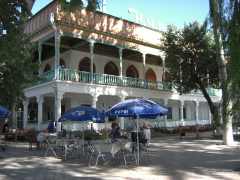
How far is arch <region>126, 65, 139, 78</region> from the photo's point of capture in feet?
104

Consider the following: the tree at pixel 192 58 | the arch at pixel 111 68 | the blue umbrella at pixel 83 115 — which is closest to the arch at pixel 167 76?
the tree at pixel 192 58

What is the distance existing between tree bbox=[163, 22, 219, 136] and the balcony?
10.4 ft

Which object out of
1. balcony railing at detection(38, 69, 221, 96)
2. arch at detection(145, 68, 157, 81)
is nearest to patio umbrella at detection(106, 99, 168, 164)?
balcony railing at detection(38, 69, 221, 96)

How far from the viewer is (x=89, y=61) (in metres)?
28.6

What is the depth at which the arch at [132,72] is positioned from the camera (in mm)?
31750

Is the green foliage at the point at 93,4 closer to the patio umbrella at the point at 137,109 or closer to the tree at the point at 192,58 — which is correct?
the patio umbrella at the point at 137,109

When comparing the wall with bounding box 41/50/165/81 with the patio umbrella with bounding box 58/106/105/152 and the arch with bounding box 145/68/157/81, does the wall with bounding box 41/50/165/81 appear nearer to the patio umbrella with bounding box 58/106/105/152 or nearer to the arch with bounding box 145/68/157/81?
the arch with bounding box 145/68/157/81

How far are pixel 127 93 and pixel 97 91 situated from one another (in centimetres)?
288

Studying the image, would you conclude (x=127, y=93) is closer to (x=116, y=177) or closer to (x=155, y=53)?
(x=155, y=53)

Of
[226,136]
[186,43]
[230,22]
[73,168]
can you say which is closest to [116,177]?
[73,168]

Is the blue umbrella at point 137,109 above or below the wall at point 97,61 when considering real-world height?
below

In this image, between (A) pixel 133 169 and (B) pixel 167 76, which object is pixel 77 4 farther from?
(B) pixel 167 76

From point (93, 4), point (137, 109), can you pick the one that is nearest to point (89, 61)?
point (93, 4)

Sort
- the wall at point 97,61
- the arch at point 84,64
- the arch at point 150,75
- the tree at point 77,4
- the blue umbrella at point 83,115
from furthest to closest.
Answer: the arch at point 150,75 < the arch at point 84,64 < the wall at point 97,61 < the blue umbrella at point 83,115 < the tree at point 77,4
